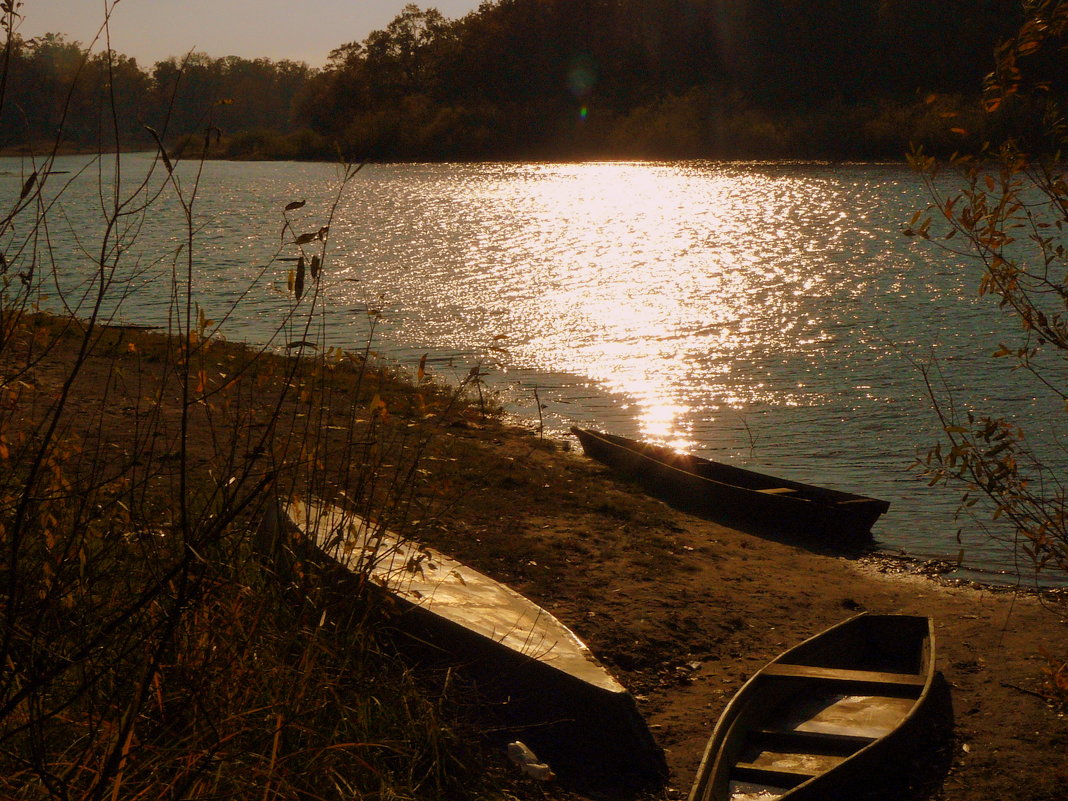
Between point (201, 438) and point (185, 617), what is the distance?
8198 mm

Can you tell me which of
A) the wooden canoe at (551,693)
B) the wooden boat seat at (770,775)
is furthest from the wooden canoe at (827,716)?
the wooden canoe at (551,693)

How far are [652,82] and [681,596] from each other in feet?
284

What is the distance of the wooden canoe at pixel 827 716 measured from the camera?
579 centimetres

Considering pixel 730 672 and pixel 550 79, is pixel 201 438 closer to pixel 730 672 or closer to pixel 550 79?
pixel 730 672

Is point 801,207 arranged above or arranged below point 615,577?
above

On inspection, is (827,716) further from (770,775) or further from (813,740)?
(770,775)

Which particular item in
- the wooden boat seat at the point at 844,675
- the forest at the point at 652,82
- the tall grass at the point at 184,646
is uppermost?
the forest at the point at 652,82

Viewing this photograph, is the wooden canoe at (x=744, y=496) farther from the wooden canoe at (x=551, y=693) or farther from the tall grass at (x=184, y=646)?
the tall grass at (x=184, y=646)

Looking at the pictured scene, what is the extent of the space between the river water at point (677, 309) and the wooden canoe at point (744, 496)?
0.64m

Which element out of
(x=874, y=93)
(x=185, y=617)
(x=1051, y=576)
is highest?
(x=874, y=93)

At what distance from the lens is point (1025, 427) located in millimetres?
15852

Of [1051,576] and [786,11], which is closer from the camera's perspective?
[1051,576]

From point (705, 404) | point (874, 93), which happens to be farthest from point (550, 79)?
point (705, 404)

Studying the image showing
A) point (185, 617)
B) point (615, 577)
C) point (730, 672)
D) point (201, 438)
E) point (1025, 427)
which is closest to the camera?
point (185, 617)
